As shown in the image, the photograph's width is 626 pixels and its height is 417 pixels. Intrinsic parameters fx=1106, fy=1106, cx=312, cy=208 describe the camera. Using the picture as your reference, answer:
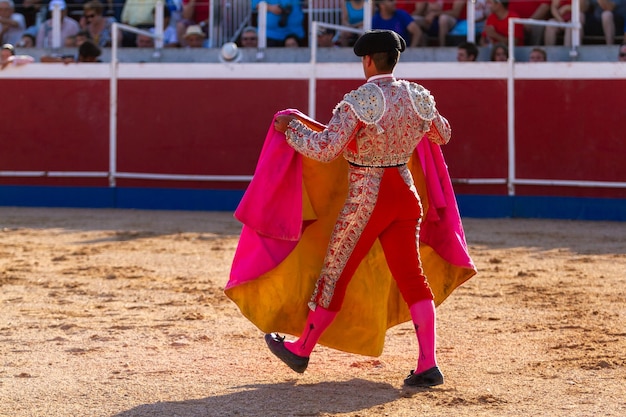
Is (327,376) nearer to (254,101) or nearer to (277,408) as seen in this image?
(277,408)

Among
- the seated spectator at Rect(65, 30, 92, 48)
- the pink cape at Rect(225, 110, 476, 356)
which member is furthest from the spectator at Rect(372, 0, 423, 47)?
the pink cape at Rect(225, 110, 476, 356)

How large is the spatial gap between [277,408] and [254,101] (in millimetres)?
7252

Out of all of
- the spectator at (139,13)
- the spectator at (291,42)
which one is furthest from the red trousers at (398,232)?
the spectator at (139,13)

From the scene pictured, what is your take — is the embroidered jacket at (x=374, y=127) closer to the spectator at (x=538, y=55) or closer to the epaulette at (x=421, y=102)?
the epaulette at (x=421, y=102)

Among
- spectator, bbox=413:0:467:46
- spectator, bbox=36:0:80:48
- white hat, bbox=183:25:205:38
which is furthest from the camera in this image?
spectator, bbox=36:0:80:48

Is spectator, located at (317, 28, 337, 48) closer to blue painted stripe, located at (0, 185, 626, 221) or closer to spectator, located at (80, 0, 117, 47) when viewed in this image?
blue painted stripe, located at (0, 185, 626, 221)

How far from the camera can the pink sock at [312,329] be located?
3.74 m

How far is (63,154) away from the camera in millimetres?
10875

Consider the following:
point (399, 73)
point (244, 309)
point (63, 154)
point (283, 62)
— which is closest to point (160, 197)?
point (63, 154)

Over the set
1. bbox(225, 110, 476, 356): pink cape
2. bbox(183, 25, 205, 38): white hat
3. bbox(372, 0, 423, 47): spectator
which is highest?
bbox(372, 0, 423, 47): spectator

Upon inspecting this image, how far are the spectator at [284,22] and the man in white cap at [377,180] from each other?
7.26m

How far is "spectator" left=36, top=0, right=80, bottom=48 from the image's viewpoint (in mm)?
11719

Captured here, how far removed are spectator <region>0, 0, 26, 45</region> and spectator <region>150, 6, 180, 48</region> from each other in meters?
1.58

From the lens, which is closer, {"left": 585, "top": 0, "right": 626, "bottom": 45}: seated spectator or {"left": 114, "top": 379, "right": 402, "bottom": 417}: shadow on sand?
{"left": 114, "top": 379, "right": 402, "bottom": 417}: shadow on sand
